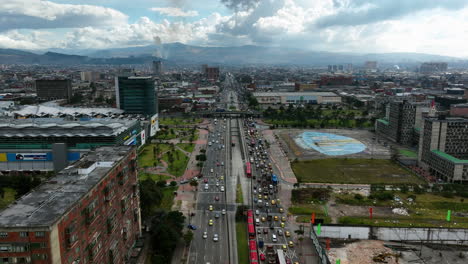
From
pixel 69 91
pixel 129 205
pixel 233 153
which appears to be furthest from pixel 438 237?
pixel 69 91

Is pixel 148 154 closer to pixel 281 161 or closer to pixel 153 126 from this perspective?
pixel 153 126

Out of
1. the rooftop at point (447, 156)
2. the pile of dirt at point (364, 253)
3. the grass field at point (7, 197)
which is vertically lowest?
the grass field at point (7, 197)

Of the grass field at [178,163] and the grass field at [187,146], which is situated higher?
the grass field at [187,146]

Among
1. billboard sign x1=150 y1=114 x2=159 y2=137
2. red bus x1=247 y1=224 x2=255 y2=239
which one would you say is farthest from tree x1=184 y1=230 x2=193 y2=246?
A: billboard sign x1=150 y1=114 x2=159 y2=137

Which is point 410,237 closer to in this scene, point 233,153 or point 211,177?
point 211,177

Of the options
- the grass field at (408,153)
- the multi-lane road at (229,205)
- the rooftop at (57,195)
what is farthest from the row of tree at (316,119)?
the rooftop at (57,195)

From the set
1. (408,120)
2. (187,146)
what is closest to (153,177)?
(187,146)

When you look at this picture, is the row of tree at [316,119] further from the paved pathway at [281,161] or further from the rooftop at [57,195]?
the rooftop at [57,195]
